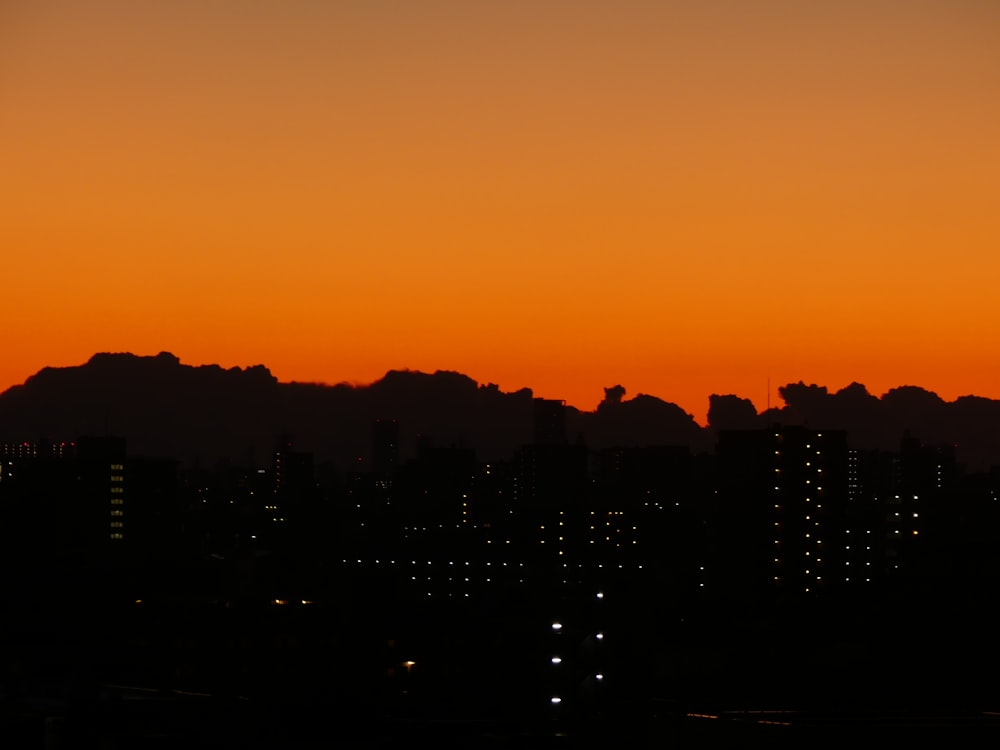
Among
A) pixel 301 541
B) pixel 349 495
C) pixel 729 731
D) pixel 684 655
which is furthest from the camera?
pixel 349 495

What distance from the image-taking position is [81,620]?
1845cm

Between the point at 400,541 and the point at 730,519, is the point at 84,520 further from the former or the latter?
the point at 730,519

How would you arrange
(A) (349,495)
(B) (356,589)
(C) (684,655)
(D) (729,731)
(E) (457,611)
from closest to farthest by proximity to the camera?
(D) (729,731), (C) (684,655), (E) (457,611), (B) (356,589), (A) (349,495)

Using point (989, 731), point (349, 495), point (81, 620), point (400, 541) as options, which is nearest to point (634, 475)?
point (349, 495)

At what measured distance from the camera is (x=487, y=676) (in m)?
16.6

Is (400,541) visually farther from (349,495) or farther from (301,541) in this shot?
(349,495)

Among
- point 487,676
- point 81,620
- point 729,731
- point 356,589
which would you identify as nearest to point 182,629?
point 81,620

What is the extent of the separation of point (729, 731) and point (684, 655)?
39.4 feet

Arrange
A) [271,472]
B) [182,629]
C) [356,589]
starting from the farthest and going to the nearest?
[271,472], [356,589], [182,629]

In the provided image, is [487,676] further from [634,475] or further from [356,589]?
[634,475]

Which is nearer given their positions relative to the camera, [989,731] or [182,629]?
[989,731]

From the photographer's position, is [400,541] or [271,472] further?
[271,472]

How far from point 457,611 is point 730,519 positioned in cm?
4621

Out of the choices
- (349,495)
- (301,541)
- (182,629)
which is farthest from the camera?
(349,495)
